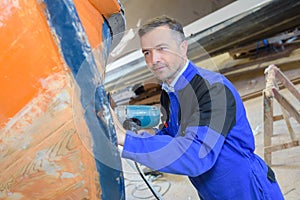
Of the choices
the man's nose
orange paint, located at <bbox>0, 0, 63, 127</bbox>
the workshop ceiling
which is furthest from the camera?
the workshop ceiling

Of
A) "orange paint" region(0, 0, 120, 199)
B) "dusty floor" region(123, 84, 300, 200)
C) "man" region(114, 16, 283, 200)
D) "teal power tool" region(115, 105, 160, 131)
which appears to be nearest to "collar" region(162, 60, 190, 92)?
"man" region(114, 16, 283, 200)

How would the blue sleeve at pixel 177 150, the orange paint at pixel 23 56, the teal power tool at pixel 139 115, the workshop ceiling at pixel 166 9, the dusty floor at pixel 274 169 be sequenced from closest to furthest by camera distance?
Result: the orange paint at pixel 23 56 → the blue sleeve at pixel 177 150 → the teal power tool at pixel 139 115 → the dusty floor at pixel 274 169 → the workshop ceiling at pixel 166 9

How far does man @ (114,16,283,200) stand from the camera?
29.3 inches

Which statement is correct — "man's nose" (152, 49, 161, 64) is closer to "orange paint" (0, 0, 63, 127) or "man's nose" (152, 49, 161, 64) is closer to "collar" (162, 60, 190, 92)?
"collar" (162, 60, 190, 92)

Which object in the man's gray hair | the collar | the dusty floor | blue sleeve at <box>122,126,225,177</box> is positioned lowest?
blue sleeve at <box>122,126,225,177</box>

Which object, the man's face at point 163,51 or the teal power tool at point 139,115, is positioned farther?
the teal power tool at point 139,115

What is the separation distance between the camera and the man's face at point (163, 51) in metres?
0.89

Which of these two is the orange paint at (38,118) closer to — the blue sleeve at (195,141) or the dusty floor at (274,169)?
the blue sleeve at (195,141)

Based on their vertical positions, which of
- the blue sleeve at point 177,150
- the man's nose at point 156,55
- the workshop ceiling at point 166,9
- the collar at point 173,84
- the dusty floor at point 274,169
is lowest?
the blue sleeve at point 177,150

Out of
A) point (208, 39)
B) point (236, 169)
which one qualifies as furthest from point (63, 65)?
point (208, 39)

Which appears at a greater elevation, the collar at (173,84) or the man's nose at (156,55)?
the man's nose at (156,55)

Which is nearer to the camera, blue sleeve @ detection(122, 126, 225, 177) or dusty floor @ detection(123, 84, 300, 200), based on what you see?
blue sleeve @ detection(122, 126, 225, 177)

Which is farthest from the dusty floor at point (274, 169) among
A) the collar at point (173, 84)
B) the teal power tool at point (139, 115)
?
the collar at point (173, 84)

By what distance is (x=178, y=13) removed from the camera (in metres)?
4.08
